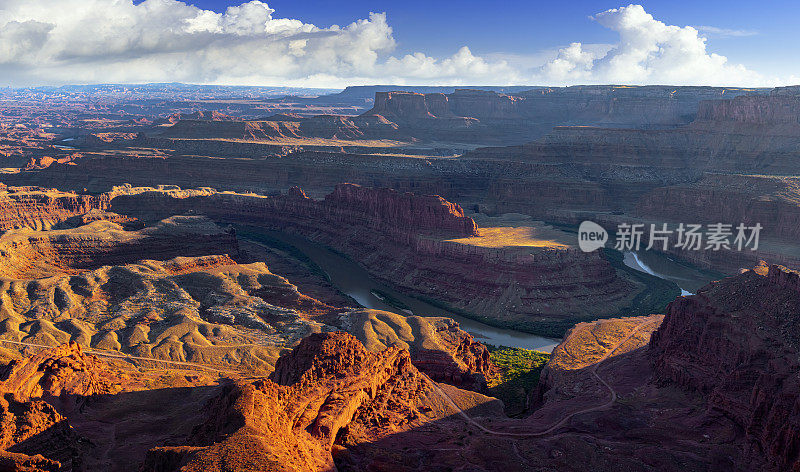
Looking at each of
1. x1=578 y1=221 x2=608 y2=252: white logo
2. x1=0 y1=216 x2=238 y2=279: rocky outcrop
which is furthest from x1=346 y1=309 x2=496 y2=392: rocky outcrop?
x1=0 y1=216 x2=238 y2=279: rocky outcrop

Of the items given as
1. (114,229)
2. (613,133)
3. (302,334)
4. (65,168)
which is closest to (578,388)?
(302,334)

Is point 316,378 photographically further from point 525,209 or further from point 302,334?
point 525,209

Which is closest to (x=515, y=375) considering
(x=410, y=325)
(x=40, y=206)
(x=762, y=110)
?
(x=410, y=325)

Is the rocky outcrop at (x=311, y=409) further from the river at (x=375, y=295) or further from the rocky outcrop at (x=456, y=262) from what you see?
the rocky outcrop at (x=456, y=262)

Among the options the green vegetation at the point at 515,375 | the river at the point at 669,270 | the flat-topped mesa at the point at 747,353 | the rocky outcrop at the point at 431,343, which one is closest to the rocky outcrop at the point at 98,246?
the rocky outcrop at the point at 431,343

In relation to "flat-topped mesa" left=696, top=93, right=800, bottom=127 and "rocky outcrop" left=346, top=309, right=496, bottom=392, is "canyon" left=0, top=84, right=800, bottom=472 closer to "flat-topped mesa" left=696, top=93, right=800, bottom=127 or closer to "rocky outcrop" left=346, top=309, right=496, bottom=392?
"rocky outcrop" left=346, top=309, right=496, bottom=392

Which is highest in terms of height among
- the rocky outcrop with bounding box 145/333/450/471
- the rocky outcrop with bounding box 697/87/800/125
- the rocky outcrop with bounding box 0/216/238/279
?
the rocky outcrop with bounding box 697/87/800/125

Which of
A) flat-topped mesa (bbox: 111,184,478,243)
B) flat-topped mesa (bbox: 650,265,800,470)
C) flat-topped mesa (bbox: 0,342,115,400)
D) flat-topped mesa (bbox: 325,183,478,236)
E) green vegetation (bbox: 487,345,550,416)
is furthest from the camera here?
flat-topped mesa (bbox: 111,184,478,243)
